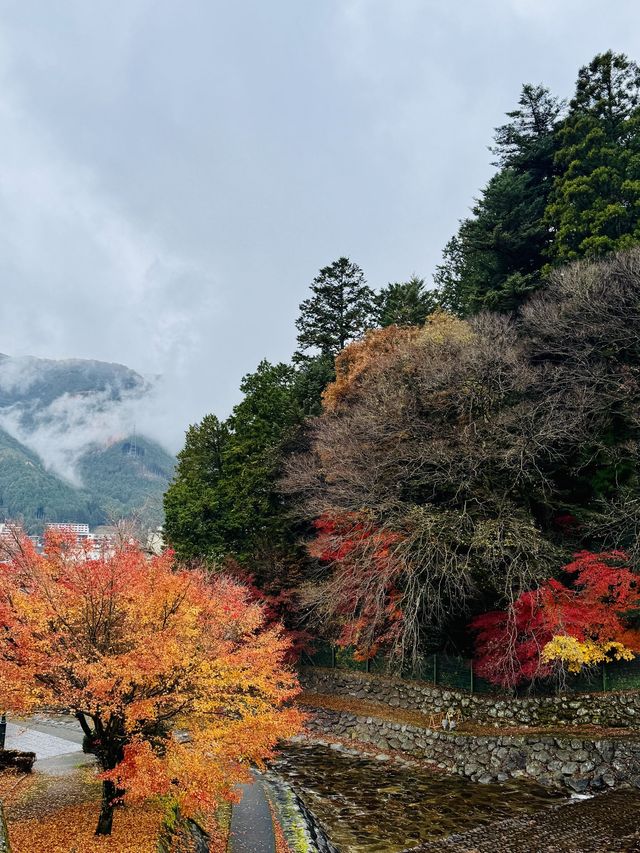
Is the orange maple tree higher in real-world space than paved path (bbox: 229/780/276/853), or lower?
higher

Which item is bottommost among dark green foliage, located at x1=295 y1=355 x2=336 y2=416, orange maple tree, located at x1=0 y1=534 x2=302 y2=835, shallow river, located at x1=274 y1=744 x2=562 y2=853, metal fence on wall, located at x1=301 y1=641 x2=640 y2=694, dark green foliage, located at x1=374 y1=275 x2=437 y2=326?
shallow river, located at x1=274 y1=744 x2=562 y2=853

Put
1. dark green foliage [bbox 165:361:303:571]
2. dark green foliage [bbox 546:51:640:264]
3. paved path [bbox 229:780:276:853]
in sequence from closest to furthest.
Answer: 1. paved path [bbox 229:780:276:853]
2. dark green foliage [bbox 546:51:640:264]
3. dark green foliage [bbox 165:361:303:571]

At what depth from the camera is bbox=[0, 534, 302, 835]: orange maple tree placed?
946 centimetres

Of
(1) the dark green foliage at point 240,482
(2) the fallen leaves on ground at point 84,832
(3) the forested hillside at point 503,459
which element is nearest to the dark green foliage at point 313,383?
(1) the dark green foliage at point 240,482

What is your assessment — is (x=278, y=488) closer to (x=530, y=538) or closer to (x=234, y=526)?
(x=234, y=526)

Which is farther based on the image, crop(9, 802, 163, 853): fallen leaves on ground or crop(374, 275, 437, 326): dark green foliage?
crop(374, 275, 437, 326): dark green foliage

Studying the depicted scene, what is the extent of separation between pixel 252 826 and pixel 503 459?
12.0 metres

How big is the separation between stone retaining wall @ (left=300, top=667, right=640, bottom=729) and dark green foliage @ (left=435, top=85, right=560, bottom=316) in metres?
17.0

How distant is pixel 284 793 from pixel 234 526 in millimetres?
16600

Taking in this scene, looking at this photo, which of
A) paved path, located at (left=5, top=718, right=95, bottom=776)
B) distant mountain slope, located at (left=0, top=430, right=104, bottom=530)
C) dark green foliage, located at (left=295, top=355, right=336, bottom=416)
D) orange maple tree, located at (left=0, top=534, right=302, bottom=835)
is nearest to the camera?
orange maple tree, located at (left=0, top=534, right=302, bottom=835)

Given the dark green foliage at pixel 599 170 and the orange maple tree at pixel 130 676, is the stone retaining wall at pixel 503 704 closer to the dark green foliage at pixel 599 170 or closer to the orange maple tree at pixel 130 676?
the orange maple tree at pixel 130 676

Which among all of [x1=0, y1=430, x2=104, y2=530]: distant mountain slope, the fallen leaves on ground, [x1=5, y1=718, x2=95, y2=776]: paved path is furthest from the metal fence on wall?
[x1=0, y1=430, x2=104, y2=530]: distant mountain slope

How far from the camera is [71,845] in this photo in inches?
378

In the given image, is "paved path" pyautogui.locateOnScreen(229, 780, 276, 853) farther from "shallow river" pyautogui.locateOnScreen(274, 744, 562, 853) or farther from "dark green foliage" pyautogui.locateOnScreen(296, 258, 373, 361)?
"dark green foliage" pyautogui.locateOnScreen(296, 258, 373, 361)
